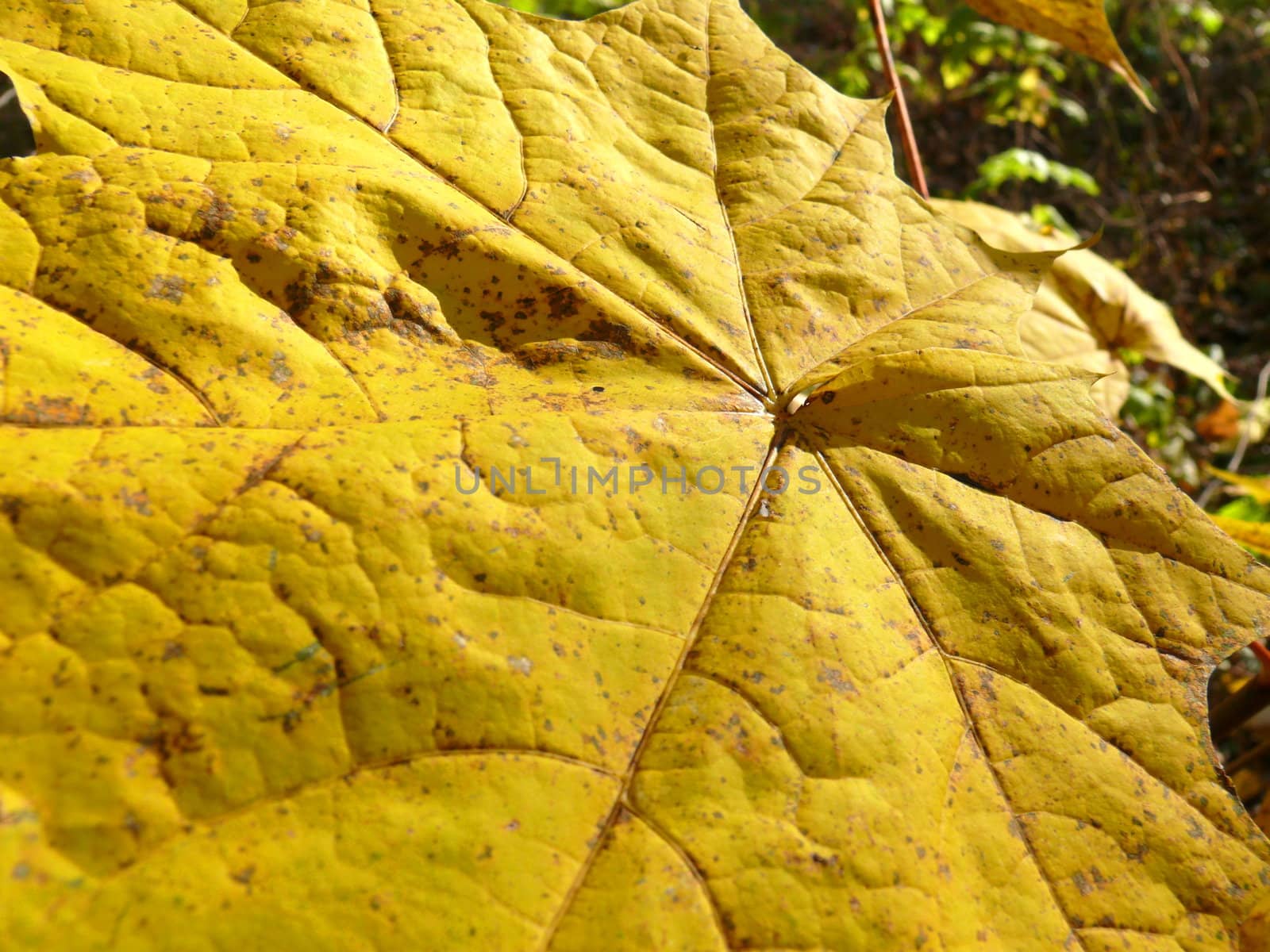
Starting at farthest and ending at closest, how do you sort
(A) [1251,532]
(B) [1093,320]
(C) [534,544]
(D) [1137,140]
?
(D) [1137,140] → (B) [1093,320] → (A) [1251,532] → (C) [534,544]

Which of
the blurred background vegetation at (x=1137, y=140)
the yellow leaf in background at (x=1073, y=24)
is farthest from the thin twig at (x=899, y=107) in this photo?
the blurred background vegetation at (x=1137, y=140)

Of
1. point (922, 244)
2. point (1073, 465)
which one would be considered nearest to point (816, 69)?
point (922, 244)

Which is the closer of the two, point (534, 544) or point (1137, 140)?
point (534, 544)

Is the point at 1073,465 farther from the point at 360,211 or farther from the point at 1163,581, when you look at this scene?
the point at 360,211

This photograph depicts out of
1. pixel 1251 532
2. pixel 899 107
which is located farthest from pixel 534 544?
pixel 1251 532

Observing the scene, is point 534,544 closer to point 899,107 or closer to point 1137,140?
point 899,107

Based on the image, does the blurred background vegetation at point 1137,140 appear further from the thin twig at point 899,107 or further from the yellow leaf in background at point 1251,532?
the thin twig at point 899,107
